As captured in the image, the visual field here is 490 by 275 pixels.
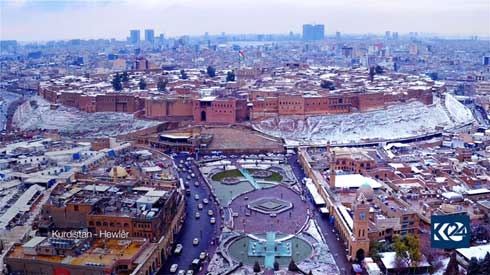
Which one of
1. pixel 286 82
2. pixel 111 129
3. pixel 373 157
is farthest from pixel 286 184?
pixel 286 82

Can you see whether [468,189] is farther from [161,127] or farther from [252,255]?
[161,127]

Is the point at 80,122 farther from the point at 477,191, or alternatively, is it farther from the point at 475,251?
the point at 475,251

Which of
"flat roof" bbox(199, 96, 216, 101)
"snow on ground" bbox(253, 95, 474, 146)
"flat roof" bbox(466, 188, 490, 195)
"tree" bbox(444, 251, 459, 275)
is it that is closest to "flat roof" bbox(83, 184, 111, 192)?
"tree" bbox(444, 251, 459, 275)

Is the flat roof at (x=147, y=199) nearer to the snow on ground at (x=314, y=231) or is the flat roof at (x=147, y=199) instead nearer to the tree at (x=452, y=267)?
the snow on ground at (x=314, y=231)

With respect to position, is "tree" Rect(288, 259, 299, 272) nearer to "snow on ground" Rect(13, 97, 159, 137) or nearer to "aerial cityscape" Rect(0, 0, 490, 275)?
"aerial cityscape" Rect(0, 0, 490, 275)

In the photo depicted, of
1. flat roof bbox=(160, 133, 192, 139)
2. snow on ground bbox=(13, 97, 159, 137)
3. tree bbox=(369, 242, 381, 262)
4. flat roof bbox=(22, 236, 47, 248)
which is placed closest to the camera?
flat roof bbox=(22, 236, 47, 248)

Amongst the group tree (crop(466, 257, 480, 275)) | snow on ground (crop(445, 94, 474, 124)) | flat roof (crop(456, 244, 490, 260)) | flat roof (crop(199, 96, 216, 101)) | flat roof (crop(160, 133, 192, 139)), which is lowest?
flat roof (crop(456, 244, 490, 260))

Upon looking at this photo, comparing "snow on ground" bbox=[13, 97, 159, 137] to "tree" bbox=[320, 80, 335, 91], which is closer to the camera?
"snow on ground" bbox=[13, 97, 159, 137]

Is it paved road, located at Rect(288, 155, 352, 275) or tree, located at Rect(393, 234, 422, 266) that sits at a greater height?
tree, located at Rect(393, 234, 422, 266)
